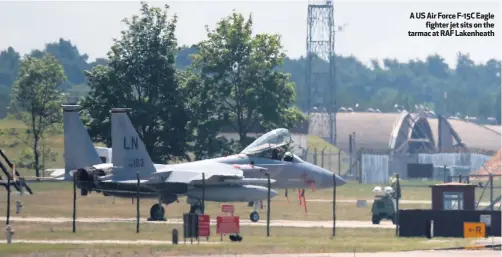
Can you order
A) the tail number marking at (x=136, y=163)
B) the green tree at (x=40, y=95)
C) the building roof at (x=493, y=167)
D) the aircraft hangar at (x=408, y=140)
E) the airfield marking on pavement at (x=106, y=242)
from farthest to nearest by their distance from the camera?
the aircraft hangar at (x=408, y=140) → the building roof at (x=493, y=167) → the green tree at (x=40, y=95) → the tail number marking at (x=136, y=163) → the airfield marking on pavement at (x=106, y=242)

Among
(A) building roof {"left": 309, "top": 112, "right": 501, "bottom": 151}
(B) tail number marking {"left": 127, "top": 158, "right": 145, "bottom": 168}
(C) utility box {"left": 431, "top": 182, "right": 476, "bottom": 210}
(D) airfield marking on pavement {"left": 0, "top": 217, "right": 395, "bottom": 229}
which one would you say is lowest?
(D) airfield marking on pavement {"left": 0, "top": 217, "right": 395, "bottom": 229}

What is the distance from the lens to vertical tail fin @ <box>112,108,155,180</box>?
5159 cm

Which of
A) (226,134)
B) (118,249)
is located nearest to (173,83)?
(226,134)

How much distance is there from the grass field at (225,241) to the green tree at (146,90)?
25.6 meters

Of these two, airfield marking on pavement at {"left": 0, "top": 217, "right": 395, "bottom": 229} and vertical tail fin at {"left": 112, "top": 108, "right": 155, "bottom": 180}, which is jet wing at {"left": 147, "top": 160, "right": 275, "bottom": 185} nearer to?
vertical tail fin at {"left": 112, "top": 108, "right": 155, "bottom": 180}

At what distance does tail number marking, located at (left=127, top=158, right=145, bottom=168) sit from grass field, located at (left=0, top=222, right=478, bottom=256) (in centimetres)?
269

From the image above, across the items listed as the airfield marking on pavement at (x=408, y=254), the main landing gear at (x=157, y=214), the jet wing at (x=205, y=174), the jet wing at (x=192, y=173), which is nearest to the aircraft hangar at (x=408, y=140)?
the jet wing at (x=205, y=174)

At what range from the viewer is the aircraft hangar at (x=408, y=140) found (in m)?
126

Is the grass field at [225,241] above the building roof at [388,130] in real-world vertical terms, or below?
below

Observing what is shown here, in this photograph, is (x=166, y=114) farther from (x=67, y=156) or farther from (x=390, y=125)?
(x=390, y=125)

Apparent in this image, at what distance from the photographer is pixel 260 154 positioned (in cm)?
5659

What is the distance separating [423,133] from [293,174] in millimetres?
92041

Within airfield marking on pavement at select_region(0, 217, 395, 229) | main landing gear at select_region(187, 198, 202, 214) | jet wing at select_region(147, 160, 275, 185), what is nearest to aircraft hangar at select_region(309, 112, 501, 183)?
airfield marking on pavement at select_region(0, 217, 395, 229)

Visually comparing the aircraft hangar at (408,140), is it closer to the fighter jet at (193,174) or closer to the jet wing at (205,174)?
the fighter jet at (193,174)
